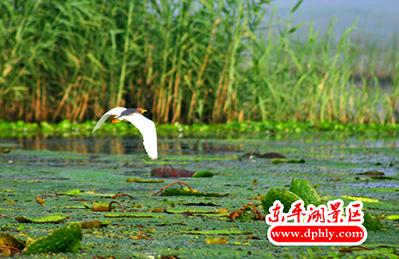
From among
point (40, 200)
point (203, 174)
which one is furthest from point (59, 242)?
point (203, 174)

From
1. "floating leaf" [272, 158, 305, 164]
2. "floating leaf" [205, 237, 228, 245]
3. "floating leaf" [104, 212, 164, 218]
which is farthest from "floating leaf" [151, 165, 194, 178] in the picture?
"floating leaf" [205, 237, 228, 245]

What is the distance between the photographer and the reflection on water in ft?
30.9

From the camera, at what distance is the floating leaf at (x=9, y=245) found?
138 inches

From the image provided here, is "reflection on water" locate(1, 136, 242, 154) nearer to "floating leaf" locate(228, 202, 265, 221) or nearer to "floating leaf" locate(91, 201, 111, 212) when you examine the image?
"floating leaf" locate(91, 201, 111, 212)

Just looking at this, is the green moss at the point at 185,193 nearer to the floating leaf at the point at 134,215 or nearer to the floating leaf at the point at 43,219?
the floating leaf at the point at 134,215

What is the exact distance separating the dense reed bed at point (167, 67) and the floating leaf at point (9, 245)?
8.62 m

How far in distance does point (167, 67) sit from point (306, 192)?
824cm

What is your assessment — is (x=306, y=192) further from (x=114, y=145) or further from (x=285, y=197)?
(x=114, y=145)

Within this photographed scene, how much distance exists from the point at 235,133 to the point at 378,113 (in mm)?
2322

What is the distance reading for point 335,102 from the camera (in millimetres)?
13117

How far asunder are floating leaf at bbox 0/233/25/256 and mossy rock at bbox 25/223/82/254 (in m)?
0.06

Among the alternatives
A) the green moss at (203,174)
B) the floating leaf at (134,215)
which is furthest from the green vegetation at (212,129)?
the floating leaf at (134,215)

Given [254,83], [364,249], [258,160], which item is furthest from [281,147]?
[364,249]

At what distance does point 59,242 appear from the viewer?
3.51m
